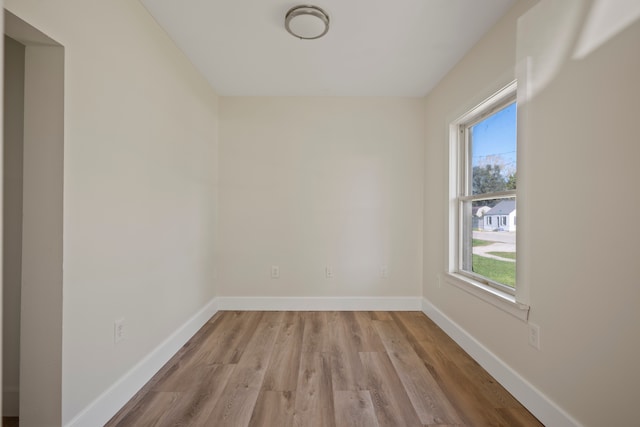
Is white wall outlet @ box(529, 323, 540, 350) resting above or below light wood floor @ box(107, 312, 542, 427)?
above

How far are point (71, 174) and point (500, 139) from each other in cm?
260

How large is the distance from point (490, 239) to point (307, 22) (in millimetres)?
2035

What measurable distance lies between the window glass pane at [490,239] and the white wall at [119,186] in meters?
2.42

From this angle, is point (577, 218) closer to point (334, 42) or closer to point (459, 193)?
point (459, 193)

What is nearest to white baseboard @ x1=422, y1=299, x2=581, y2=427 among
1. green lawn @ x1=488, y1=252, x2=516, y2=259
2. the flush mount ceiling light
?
green lawn @ x1=488, y1=252, x2=516, y2=259

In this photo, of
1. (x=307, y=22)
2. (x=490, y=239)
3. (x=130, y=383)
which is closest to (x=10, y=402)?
(x=130, y=383)

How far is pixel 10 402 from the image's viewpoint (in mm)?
1577

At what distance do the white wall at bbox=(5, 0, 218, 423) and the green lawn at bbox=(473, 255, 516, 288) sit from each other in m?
2.41

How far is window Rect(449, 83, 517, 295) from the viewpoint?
2.07 metres

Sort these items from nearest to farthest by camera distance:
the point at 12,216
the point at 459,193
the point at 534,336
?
the point at 12,216, the point at 534,336, the point at 459,193

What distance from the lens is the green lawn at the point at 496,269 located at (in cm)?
203

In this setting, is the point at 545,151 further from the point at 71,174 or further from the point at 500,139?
the point at 71,174

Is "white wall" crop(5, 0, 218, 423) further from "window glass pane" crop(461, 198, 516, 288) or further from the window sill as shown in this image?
"window glass pane" crop(461, 198, 516, 288)

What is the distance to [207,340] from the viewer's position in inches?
101
